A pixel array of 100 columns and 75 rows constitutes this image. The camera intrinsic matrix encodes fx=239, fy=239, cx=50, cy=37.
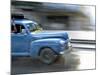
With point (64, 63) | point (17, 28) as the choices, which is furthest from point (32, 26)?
point (64, 63)

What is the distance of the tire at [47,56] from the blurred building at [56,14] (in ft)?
1.24

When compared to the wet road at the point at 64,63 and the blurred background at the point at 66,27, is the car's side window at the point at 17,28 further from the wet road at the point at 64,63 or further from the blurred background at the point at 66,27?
the wet road at the point at 64,63

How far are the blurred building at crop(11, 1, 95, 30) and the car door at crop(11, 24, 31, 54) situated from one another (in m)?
0.25

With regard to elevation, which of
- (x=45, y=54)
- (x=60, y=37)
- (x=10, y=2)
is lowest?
(x=45, y=54)

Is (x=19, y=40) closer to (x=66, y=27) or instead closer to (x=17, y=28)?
(x=17, y=28)

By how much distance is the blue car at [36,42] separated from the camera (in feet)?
12.2

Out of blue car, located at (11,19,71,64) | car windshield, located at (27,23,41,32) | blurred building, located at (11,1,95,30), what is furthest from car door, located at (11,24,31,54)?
blurred building, located at (11,1,95,30)

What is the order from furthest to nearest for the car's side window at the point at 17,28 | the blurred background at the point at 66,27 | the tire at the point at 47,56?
the tire at the point at 47,56
the blurred background at the point at 66,27
the car's side window at the point at 17,28

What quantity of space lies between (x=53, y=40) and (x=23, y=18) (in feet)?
2.02

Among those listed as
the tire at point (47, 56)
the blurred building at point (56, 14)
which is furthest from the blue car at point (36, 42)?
the blurred building at point (56, 14)

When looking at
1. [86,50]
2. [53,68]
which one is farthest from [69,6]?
[53,68]

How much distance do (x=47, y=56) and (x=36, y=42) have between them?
30cm

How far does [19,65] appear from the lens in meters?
3.75
